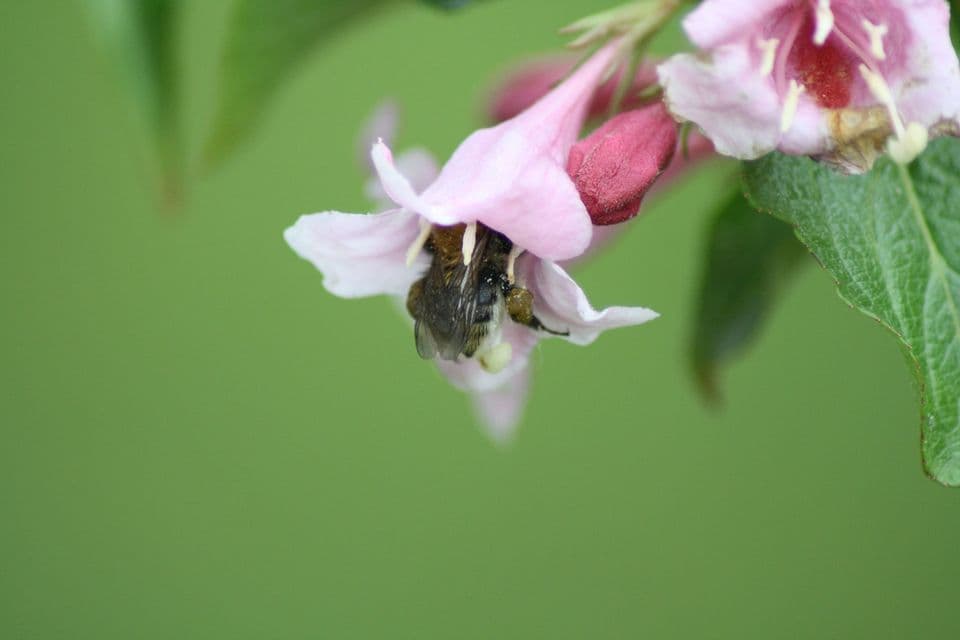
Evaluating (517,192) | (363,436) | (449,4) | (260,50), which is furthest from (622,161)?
(363,436)

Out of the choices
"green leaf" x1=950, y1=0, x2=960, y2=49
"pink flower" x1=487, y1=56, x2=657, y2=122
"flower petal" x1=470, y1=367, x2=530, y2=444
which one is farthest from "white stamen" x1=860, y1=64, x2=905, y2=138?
"flower petal" x1=470, y1=367, x2=530, y2=444

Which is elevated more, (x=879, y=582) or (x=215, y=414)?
(x=215, y=414)

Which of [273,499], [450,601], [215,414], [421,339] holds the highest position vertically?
[421,339]

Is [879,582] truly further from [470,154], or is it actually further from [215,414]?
[470,154]

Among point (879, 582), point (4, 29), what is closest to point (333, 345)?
point (4, 29)

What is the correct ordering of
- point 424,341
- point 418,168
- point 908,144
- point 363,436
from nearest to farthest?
point 908,144
point 424,341
point 418,168
point 363,436

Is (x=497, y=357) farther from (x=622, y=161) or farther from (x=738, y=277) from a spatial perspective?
(x=738, y=277)
